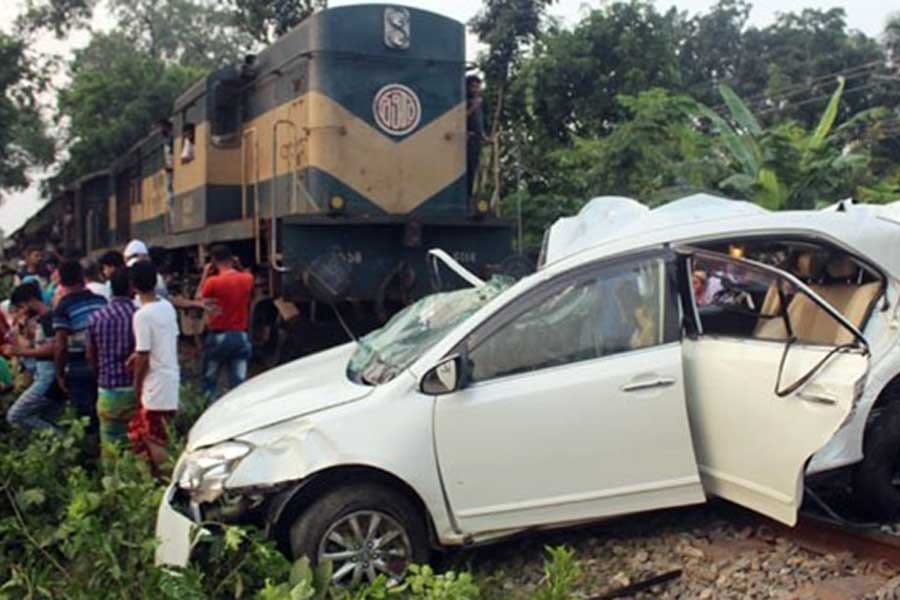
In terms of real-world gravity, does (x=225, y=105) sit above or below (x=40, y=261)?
above

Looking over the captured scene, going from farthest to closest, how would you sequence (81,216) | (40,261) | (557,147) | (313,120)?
(81,216), (557,147), (40,261), (313,120)

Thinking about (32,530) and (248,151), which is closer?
(32,530)

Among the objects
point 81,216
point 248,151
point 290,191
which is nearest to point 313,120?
point 290,191

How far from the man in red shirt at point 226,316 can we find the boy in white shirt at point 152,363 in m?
2.41

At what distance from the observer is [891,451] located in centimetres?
522

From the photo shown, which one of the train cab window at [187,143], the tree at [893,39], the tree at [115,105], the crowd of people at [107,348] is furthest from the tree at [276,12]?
the tree at [893,39]

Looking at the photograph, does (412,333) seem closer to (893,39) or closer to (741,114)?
(741,114)

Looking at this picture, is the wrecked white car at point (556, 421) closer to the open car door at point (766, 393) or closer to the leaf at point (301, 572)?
the open car door at point (766, 393)

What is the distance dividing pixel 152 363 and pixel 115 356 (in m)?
0.38

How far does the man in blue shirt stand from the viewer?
266 inches

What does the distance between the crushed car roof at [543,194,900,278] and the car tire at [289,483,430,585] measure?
4.76ft

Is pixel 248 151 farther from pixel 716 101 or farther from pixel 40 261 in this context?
pixel 716 101

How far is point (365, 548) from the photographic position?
4566 mm

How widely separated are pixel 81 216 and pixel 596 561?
2099cm
